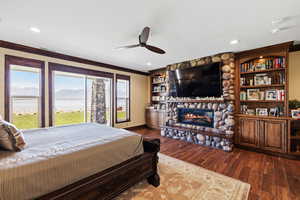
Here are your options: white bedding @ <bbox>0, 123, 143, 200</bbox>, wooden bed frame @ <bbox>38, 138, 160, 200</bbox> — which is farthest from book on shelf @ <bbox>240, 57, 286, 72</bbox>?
white bedding @ <bbox>0, 123, 143, 200</bbox>

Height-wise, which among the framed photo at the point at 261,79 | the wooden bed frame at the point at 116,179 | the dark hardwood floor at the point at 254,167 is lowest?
the dark hardwood floor at the point at 254,167

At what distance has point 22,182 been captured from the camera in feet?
3.34

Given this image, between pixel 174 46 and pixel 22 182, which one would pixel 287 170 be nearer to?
pixel 174 46

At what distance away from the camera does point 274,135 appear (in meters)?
2.99

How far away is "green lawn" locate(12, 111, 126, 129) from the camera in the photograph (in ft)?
10.6

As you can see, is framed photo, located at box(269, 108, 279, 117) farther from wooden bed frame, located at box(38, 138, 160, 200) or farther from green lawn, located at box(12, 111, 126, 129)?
green lawn, located at box(12, 111, 126, 129)

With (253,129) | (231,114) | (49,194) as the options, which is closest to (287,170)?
(253,129)

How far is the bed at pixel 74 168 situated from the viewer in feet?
3.42

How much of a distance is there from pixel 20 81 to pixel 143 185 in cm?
380

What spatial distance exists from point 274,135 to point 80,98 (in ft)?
18.2

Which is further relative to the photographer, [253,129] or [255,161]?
[253,129]

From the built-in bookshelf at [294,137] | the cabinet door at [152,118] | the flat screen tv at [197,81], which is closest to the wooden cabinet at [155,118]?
the cabinet door at [152,118]

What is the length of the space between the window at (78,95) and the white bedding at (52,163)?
239cm

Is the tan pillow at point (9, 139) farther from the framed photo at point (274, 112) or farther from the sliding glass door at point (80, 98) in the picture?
the framed photo at point (274, 112)
